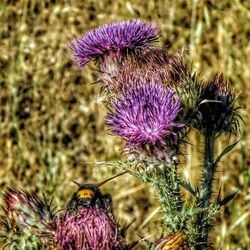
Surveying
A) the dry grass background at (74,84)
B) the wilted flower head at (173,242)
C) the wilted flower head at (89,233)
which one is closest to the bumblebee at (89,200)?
the wilted flower head at (89,233)

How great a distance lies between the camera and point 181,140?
252cm

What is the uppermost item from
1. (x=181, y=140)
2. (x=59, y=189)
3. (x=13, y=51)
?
(x=13, y=51)

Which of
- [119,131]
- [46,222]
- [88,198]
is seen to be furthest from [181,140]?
[46,222]

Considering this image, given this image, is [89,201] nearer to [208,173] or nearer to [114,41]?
[208,173]

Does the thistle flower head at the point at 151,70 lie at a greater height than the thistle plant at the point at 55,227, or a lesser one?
greater

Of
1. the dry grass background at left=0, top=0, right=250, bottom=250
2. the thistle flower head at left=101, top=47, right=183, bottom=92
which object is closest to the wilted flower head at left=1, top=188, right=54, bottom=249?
the thistle flower head at left=101, top=47, right=183, bottom=92

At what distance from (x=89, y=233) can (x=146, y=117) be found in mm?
497

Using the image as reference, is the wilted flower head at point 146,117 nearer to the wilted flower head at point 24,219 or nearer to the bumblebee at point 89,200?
the bumblebee at point 89,200

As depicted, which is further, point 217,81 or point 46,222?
point 217,81

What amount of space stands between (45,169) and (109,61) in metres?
2.68

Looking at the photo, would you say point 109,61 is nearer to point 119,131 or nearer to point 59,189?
point 119,131

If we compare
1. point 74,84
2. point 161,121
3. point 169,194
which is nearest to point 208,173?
point 169,194

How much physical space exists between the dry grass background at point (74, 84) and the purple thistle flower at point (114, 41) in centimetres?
229

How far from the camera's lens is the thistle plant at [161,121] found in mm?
2488
